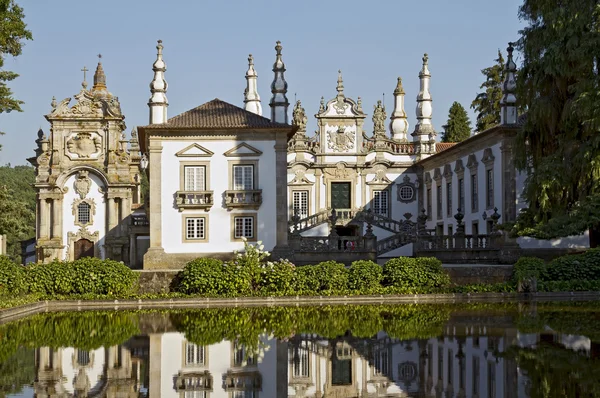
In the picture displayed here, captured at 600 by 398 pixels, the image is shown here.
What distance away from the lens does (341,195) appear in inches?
1842

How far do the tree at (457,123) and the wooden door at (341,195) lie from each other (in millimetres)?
16638

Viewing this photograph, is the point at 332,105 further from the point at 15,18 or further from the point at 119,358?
the point at 119,358

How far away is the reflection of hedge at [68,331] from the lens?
568 inches

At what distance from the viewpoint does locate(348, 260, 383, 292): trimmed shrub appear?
82.5ft

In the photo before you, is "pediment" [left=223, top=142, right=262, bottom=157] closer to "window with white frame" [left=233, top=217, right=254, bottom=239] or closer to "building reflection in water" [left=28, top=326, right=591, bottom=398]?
"window with white frame" [left=233, top=217, right=254, bottom=239]

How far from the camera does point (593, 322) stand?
1652 centimetres

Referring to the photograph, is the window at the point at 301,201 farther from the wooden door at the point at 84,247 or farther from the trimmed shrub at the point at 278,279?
the trimmed shrub at the point at 278,279

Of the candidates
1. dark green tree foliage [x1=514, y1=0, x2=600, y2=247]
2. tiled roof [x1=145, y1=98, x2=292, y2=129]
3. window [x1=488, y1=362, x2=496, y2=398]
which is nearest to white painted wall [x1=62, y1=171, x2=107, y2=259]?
tiled roof [x1=145, y1=98, x2=292, y2=129]

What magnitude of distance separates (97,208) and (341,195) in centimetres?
1259

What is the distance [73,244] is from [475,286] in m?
23.8

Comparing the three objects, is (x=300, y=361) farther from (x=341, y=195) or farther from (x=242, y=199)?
(x=341, y=195)

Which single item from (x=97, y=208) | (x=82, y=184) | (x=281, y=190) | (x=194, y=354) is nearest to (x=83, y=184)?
(x=82, y=184)

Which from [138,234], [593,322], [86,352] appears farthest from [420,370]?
[138,234]

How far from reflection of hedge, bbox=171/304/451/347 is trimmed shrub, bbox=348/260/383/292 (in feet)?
8.42
